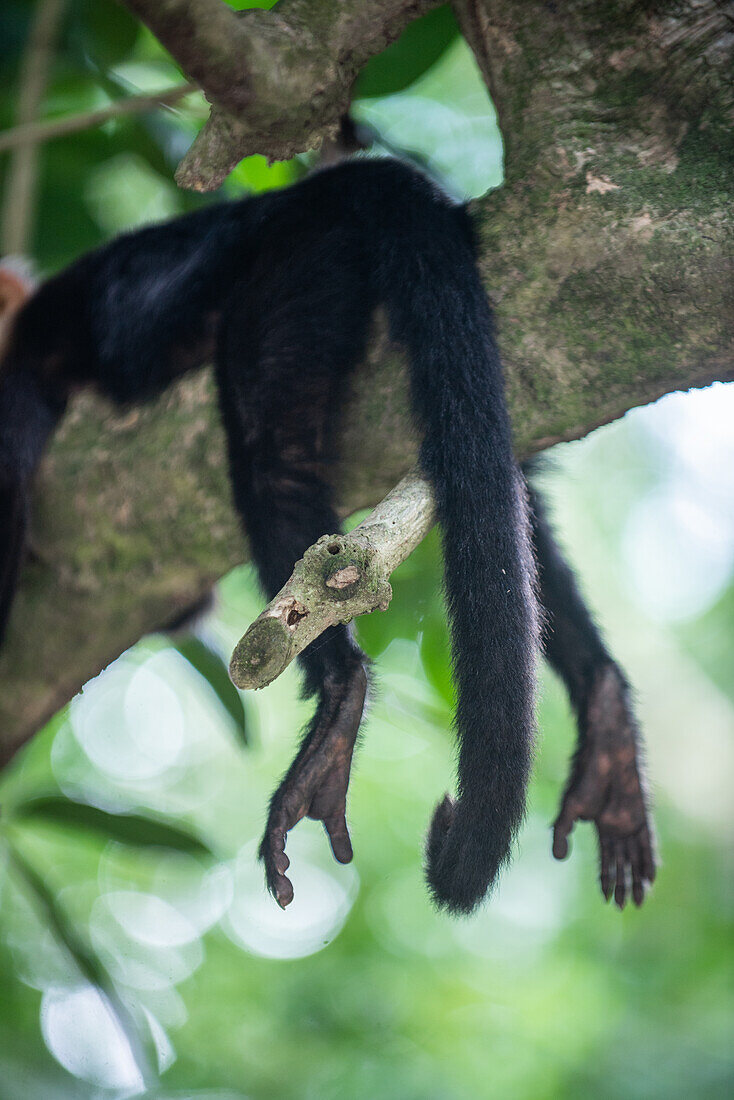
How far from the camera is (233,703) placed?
271 cm

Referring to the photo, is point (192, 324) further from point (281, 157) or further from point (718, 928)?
point (718, 928)

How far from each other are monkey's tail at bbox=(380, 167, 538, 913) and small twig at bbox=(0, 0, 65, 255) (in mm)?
1581

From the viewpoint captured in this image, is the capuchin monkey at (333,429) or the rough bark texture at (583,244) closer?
the capuchin monkey at (333,429)

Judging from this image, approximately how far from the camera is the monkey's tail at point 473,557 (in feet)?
4.68

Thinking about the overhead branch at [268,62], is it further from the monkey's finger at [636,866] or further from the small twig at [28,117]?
the monkey's finger at [636,866]

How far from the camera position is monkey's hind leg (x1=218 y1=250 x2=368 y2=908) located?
1897mm

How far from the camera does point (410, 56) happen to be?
259cm

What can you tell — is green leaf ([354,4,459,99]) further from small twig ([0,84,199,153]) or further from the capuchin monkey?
the capuchin monkey

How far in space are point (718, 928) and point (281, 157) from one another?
5.73 m

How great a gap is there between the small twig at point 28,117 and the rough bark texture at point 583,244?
1.16 m

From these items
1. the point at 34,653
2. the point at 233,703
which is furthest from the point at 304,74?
the point at 233,703

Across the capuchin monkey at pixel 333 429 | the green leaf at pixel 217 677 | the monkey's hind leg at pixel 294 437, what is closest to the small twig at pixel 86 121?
the capuchin monkey at pixel 333 429

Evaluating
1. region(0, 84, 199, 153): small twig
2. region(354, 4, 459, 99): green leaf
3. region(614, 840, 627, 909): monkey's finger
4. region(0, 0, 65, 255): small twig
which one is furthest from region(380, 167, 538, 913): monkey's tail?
region(0, 0, 65, 255): small twig

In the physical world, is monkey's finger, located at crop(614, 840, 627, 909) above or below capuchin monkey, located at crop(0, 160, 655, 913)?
below
